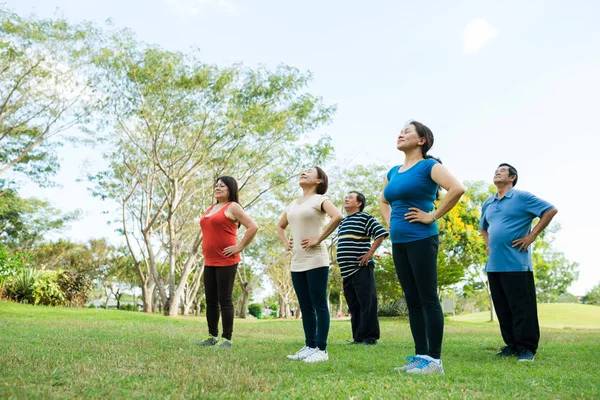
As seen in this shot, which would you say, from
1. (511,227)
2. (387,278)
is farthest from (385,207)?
(387,278)

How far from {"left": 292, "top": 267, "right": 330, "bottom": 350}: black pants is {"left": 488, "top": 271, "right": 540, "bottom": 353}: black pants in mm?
2117

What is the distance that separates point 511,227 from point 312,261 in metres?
2.40

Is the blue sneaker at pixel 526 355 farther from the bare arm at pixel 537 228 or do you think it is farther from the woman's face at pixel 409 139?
the woman's face at pixel 409 139

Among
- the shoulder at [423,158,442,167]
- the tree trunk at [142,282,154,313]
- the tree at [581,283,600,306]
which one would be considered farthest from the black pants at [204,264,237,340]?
the tree at [581,283,600,306]

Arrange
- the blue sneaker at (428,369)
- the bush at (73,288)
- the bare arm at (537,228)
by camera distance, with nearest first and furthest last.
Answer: the blue sneaker at (428,369) < the bare arm at (537,228) < the bush at (73,288)

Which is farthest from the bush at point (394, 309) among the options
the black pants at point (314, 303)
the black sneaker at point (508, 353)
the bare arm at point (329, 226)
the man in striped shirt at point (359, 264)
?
the bare arm at point (329, 226)

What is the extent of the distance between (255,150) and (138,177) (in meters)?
6.29

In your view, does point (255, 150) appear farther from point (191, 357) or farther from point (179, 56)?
point (191, 357)

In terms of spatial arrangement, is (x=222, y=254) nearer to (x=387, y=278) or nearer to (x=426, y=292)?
(x=426, y=292)

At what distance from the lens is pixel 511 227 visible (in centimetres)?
584

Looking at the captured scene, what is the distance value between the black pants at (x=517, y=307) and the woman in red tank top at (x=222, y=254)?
289 centimetres

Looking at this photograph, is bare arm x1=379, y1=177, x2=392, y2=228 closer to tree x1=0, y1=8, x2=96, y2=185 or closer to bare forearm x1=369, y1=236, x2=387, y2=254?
bare forearm x1=369, y1=236, x2=387, y2=254

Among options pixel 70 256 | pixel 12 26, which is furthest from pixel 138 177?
pixel 70 256

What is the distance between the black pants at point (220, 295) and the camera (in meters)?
6.09
